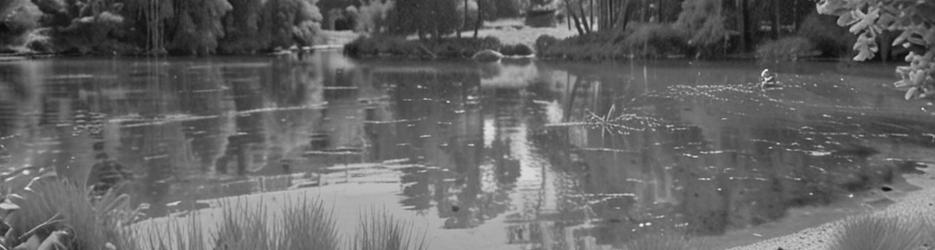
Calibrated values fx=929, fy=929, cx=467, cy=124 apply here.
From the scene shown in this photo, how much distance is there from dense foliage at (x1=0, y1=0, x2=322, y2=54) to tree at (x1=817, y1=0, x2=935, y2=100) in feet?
173

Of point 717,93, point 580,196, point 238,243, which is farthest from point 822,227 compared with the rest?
point 717,93

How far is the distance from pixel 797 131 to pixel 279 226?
12.8 meters

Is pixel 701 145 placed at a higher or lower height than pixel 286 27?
lower

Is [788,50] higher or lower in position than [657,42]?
lower

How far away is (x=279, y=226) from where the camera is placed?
18.1 ft

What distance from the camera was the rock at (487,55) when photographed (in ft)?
174

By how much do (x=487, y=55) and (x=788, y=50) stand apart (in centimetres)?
1775

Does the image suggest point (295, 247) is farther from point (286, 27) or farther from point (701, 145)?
point (286, 27)

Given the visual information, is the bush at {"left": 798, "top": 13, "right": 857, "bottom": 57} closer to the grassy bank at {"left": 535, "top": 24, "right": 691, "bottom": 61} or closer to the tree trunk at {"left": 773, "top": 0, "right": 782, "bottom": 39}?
the tree trunk at {"left": 773, "top": 0, "right": 782, "bottom": 39}

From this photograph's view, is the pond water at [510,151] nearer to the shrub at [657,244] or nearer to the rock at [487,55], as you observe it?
the shrub at [657,244]

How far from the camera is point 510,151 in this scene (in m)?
13.8

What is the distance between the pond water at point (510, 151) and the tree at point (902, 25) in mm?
3184

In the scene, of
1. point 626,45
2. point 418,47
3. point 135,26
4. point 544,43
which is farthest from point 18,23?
point 626,45

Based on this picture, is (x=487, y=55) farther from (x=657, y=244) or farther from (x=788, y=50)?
(x=657, y=244)
